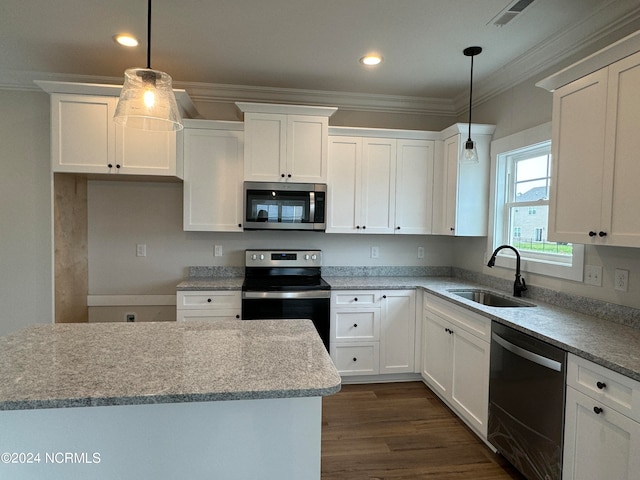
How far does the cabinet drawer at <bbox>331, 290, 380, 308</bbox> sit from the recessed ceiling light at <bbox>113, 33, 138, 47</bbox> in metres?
2.36

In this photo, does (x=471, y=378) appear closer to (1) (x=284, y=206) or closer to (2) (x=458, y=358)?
(2) (x=458, y=358)

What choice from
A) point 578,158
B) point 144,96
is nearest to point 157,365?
point 144,96

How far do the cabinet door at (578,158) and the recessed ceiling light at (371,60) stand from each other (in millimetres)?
1225

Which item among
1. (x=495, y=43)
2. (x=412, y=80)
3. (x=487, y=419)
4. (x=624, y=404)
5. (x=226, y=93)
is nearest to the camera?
(x=624, y=404)

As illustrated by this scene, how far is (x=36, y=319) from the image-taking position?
322 cm

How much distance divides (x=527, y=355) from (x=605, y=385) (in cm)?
40

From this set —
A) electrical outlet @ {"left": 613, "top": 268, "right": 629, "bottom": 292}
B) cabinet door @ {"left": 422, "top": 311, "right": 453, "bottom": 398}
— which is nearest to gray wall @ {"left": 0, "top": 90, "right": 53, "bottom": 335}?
cabinet door @ {"left": 422, "top": 311, "right": 453, "bottom": 398}

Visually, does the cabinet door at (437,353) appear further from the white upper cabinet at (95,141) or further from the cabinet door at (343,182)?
the white upper cabinet at (95,141)

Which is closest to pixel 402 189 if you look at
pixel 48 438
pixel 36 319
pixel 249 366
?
pixel 249 366

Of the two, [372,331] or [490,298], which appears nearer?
[490,298]

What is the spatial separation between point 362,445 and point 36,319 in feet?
9.86

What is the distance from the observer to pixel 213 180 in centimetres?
312

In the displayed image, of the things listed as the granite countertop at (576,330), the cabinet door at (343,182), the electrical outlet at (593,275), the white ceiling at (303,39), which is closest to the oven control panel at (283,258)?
the cabinet door at (343,182)

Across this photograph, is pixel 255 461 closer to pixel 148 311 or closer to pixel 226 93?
pixel 148 311
